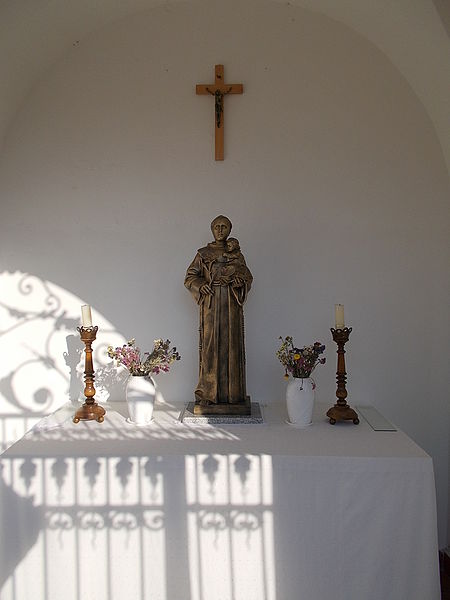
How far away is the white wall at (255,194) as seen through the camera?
331cm

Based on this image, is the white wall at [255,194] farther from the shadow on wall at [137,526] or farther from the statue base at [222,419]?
the shadow on wall at [137,526]

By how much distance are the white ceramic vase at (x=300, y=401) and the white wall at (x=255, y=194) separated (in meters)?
0.53

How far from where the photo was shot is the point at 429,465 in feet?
7.66

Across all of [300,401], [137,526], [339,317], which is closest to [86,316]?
[137,526]

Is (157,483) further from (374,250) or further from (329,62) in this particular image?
(329,62)

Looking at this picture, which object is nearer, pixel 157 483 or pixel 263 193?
pixel 157 483

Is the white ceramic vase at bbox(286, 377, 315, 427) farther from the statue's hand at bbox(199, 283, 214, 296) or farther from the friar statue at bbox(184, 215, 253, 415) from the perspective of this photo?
the statue's hand at bbox(199, 283, 214, 296)

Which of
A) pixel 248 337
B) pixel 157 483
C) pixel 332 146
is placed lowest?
pixel 157 483

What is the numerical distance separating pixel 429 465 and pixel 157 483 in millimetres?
1263

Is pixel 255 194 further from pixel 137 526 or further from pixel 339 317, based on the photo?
pixel 137 526

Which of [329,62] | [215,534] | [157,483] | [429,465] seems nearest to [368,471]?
[429,465]

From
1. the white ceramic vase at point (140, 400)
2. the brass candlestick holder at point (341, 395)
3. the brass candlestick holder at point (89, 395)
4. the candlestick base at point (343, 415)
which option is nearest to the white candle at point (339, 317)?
the brass candlestick holder at point (341, 395)

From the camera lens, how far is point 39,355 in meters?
3.40

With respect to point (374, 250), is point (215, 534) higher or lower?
lower
